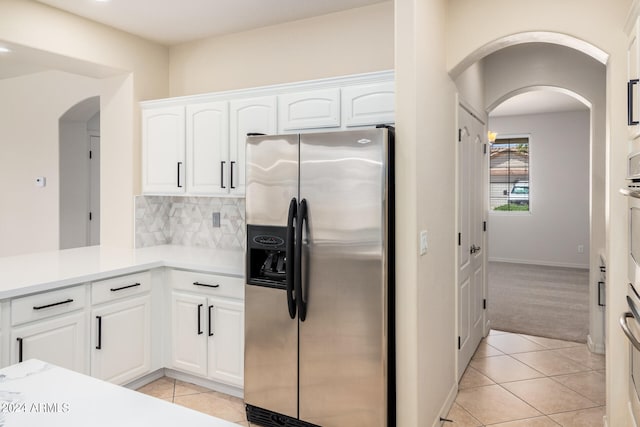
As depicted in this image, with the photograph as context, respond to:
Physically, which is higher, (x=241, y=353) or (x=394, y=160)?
(x=394, y=160)

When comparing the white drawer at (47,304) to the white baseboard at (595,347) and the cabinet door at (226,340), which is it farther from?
the white baseboard at (595,347)

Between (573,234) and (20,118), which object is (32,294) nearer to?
(20,118)

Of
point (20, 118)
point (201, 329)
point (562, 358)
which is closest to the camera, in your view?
point (201, 329)

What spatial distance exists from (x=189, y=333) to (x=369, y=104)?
2.01 metres

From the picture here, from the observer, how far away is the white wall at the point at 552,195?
25.7 feet

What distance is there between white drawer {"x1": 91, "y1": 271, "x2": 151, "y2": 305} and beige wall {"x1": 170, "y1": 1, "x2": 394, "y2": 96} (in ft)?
5.79

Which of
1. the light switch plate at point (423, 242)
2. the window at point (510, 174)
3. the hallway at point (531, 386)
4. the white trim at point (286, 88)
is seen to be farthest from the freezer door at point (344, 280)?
the window at point (510, 174)

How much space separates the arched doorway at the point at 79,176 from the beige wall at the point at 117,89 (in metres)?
1.35

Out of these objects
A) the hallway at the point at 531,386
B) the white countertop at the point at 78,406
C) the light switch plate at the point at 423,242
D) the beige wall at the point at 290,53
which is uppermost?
the beige wall at the point at 290,53

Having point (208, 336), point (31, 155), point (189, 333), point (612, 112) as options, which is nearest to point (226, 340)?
point (208, 336)

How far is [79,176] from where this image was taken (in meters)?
5.44

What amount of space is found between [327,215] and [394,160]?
0.45 metres

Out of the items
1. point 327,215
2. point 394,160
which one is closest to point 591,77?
point 394,160

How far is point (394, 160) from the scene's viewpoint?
7.61 feet
